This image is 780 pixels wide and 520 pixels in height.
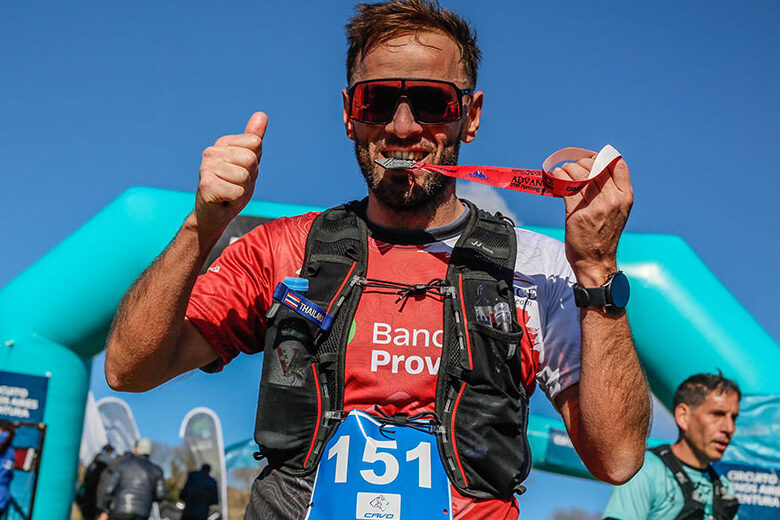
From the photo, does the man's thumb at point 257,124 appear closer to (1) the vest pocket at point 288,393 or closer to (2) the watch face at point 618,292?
(1) the vest pocket at point 288,393

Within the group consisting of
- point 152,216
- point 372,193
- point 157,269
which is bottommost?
point 157,269

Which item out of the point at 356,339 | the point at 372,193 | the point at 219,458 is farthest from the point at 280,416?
the point at 219,458

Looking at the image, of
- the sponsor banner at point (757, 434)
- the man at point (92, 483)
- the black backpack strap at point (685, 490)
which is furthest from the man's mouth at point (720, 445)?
the man at point (92, 483)

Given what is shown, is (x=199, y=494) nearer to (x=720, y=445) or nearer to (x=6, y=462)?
(x=6, y=462)

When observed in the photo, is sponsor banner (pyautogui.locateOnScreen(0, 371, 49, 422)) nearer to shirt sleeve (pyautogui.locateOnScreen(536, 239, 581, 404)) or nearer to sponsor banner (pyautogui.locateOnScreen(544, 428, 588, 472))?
sponsor banner (pyautogui.locateOnScreen(544, 428, 588, 472))

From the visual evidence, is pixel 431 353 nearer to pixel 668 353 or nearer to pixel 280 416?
pixel 280 416

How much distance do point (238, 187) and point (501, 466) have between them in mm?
789

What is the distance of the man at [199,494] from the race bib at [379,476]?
6084 mm

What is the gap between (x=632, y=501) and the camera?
4125 mm

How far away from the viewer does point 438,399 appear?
166cm

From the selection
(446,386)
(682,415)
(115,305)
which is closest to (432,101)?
(446,386)

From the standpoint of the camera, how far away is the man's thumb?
1676mm

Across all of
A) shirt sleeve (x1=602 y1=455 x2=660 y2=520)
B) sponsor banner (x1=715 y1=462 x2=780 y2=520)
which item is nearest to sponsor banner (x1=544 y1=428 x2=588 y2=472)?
sponsor banner (x1=715 y1=462 x2=780 y2=520)

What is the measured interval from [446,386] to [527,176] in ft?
1.69
